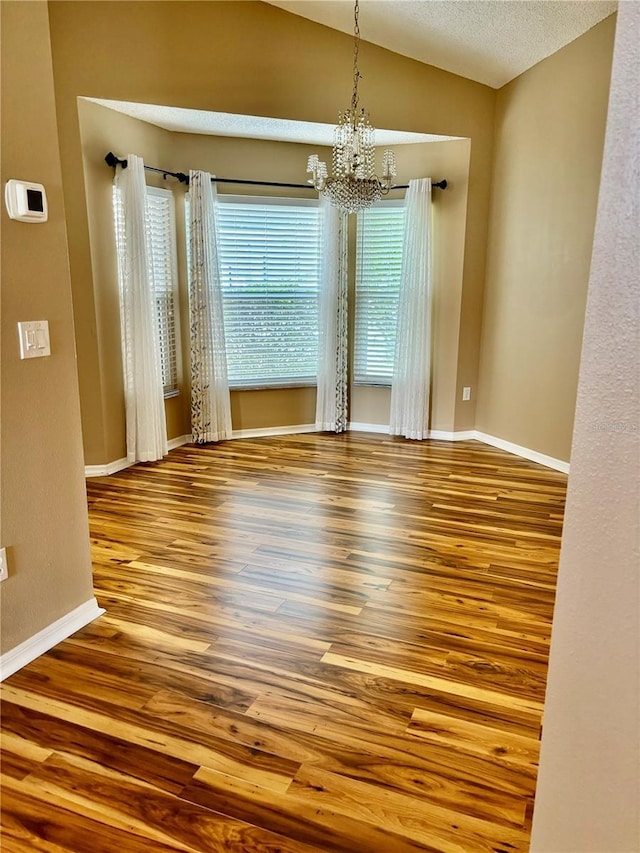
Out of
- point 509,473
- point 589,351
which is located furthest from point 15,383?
point 509,473

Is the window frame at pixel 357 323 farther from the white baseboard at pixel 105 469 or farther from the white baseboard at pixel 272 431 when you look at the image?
the white baseboard at pixel 105 469

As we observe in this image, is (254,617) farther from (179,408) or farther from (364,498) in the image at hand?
(179,408)

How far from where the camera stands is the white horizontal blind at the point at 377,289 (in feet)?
18.0

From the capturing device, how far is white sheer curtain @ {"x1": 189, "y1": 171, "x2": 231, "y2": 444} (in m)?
5.05

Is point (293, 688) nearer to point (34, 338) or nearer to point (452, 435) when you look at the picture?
point (34, 338)

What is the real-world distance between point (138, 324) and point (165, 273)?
2.37ft

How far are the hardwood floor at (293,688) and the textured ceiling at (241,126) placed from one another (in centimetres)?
289

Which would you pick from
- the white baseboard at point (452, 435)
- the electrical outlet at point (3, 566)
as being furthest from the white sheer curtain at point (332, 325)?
the electrical outlet at point (3, 566)

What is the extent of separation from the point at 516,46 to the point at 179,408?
155 inches

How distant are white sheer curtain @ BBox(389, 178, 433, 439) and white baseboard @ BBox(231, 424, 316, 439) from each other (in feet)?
2.83

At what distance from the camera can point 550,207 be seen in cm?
458

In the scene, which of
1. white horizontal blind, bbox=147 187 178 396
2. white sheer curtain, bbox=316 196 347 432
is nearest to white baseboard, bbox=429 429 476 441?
white sheer curtain, bbox=316 196 347 432

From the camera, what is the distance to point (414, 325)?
543 cm

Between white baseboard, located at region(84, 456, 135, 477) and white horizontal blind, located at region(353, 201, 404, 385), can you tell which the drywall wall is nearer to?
white baseboard, located at region(84, 456, 135, 477)
